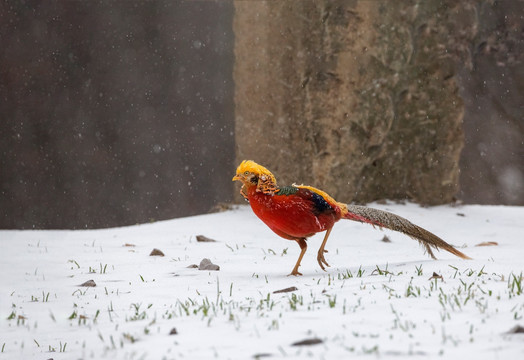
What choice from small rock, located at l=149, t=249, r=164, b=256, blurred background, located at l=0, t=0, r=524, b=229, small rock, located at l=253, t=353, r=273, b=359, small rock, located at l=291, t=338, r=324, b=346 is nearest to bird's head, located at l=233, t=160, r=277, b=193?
small rock, located at l=149, t=249, r=164, b=256

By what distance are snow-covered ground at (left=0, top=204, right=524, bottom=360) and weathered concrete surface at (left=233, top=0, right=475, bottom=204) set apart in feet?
5.59

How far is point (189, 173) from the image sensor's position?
16.3m

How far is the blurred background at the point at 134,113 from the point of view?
1387 cm

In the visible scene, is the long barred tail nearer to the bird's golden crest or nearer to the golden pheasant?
the golden pheasant

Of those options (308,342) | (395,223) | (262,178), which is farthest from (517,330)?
(262,178)

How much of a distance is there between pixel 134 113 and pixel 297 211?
11.5m

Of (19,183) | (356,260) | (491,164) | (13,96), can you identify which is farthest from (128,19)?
(356,260)

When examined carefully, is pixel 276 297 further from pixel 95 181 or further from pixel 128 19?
pixel 128 19

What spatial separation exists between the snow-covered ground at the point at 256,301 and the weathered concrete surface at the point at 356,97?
1.70 meters

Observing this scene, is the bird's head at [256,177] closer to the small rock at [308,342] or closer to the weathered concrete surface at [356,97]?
the small rock at [308,342]

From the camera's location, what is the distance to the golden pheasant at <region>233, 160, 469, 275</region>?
15.6 ft

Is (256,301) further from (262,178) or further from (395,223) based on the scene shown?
(395,223)

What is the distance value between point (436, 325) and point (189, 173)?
44.4 ft

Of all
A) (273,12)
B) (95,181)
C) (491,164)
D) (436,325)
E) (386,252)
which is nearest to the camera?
(436,325)
